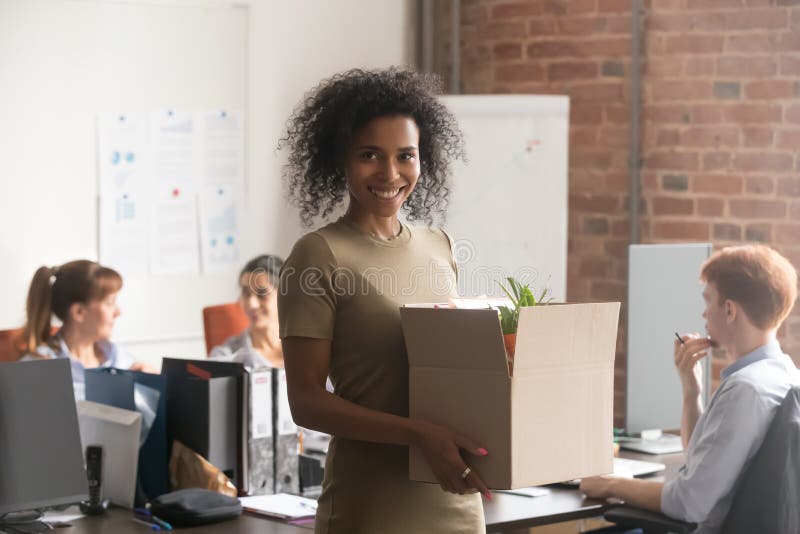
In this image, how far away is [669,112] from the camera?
4.76 m

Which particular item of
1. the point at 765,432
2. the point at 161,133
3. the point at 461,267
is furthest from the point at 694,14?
the point at 461,267

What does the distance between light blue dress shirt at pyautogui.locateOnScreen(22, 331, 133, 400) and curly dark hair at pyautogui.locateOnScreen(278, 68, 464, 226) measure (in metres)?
1.45

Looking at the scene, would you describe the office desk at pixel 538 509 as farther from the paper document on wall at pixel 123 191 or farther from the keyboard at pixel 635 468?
the paper document on wall at pixel 123 191

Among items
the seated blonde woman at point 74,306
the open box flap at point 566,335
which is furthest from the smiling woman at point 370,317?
the seated blonde woman at point 74,306

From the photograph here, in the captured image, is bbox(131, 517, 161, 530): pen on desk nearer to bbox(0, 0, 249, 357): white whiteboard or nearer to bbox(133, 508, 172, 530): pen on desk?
bbox(133, 508, 172, 530): pen on desk

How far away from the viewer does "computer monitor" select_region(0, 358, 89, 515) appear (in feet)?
8.25

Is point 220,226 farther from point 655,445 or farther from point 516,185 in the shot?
point 655,445

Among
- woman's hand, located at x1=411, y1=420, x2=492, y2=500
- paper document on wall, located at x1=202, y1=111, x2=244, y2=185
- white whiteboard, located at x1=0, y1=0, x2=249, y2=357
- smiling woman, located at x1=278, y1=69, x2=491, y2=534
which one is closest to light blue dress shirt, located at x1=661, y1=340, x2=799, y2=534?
smiling woman, located at x1=278, y1=69, x2=491, y2=534

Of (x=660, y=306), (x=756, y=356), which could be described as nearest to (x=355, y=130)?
(x=756, y=356)

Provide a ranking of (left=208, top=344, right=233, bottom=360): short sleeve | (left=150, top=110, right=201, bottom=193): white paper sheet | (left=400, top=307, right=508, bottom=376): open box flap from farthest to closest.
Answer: (left=150, top=110, right=201, bottom=193): white paper sheet → (left=208, top=344, right=233, bottom=360): short sleeve → (left=400, top=307, right=508, bottom=376): open box flap

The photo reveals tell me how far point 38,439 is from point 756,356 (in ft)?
5.38

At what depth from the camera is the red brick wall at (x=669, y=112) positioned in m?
4.50

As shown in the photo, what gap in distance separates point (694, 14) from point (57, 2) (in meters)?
2.50

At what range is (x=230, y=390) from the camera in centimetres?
293
